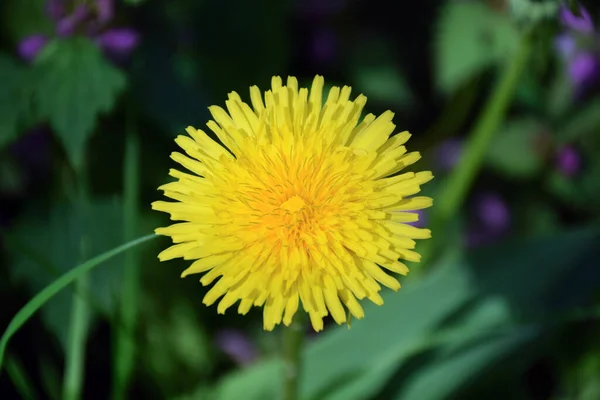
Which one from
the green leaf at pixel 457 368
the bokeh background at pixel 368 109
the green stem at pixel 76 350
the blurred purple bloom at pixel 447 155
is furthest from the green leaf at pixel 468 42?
the green stem at pixel 76 350

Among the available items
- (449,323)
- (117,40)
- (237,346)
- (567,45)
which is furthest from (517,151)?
(117,40)

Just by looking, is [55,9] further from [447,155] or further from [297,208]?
[447,155]

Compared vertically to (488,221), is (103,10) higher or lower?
higher

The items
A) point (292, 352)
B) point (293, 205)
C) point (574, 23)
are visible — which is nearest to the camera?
point (293, 205)

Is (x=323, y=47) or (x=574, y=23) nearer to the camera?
(x=574, y=23)

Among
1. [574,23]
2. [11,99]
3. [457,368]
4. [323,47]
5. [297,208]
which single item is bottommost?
[457,368]

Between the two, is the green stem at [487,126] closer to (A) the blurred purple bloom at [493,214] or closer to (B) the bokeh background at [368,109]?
(B) the bokeh background at [368,109]

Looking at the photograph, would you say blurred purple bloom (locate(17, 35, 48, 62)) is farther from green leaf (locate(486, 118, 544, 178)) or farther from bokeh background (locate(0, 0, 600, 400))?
green leaf (locate(486, 118, 544, 178))
